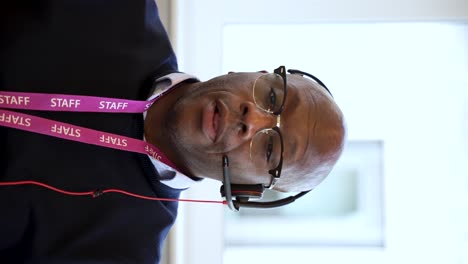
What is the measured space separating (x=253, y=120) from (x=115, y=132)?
30 centimetres

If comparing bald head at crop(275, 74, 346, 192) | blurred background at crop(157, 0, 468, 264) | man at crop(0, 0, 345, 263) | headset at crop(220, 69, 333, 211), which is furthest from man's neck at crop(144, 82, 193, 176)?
blurred background at crop(157, 0, 468, 264)

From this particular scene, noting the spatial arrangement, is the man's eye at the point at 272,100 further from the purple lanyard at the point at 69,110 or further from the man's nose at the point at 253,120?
the purple lanyard at the point at 69,110

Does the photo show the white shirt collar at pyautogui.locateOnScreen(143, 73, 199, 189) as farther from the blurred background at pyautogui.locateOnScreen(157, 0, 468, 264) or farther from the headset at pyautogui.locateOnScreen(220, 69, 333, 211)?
the blurred background at pyautogui.locateOnScreen(157, 0, 468, 264)

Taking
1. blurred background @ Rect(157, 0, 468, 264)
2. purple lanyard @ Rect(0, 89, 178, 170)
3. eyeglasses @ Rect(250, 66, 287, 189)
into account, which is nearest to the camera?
purple lanyard @ Rect(0, 89, 178, 170)

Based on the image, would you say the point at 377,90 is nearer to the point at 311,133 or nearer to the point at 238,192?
the point at 311,133

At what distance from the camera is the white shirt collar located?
1212mm

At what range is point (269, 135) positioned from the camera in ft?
3.83

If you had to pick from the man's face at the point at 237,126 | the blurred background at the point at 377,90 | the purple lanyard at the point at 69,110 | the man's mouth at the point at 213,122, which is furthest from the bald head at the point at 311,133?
the blurred background at the point at 377,90

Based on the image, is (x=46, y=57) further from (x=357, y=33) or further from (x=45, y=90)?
(x=357, y=33)

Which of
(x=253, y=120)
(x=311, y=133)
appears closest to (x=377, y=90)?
(x=311, y=133)

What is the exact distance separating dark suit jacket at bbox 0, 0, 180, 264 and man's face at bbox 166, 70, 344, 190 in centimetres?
12

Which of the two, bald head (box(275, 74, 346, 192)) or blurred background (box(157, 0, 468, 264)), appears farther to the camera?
blurred background (box(157, 0, 468, 264))

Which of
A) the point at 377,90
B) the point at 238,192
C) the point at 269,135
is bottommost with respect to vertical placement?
the point at 238,192

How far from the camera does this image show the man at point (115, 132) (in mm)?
1105
